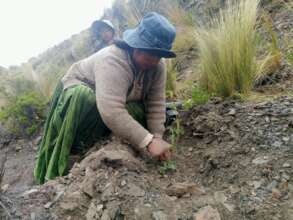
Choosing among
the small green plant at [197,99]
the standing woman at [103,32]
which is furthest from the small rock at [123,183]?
the standing woman at [103,32]

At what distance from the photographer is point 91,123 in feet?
9.22

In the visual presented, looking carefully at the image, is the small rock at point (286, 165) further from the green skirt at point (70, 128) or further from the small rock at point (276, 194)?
the green skirt at point (70, 128)

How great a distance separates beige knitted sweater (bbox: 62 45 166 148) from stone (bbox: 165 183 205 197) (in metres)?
0.46

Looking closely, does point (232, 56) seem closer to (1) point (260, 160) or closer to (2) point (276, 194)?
(1) point (260, 160)

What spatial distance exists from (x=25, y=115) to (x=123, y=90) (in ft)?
9.42

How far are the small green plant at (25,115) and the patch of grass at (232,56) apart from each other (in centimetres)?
263

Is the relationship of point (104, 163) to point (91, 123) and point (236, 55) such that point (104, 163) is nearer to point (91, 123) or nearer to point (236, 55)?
point (91, 123)

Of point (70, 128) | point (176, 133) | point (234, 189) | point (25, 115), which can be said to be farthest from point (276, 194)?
point (25, 115)

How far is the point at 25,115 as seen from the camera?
492cm

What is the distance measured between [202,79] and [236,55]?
425 millimetres

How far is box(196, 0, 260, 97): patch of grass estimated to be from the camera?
2.92 m

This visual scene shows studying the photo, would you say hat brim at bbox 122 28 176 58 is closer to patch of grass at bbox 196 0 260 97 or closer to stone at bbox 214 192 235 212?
patch of grass at bbox 196 0 260 97

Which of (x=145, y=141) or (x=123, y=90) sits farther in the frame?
(x=123, y=90)

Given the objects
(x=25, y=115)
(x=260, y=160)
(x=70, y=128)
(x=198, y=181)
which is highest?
(x=70, y=128)
